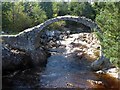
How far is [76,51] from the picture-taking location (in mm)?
39875

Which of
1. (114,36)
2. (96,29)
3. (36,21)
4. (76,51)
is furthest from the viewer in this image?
(36,21)

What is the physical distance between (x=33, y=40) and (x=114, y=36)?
37.6 feet

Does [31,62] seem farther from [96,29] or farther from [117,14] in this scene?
[117,14]

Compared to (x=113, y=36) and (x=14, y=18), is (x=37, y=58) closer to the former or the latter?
(x=113, y=36)

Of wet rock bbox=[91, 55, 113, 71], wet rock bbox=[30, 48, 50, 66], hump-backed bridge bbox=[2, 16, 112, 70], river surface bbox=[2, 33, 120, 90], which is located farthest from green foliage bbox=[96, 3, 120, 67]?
wet rock bbox=[30, 48, 50, 66]

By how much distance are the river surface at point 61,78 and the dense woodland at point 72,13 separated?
299 centimetres

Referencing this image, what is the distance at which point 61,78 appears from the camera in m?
26.2

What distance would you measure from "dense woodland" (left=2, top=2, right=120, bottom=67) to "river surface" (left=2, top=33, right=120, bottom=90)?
2.99 m

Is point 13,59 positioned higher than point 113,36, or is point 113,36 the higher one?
point 113,36

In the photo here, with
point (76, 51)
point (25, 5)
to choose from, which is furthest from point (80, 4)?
point (76, 51)

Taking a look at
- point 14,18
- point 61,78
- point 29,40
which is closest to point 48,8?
point 14,18

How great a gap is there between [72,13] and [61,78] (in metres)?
45.9

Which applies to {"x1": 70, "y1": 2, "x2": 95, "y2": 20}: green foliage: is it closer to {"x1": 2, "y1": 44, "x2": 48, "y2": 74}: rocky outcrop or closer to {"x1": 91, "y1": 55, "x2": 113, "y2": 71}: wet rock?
Result: {"x1": 2, "y1": 44, "x2": 48, "y2": 74}: rocky outcrop

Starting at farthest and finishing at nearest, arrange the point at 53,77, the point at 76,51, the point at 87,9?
the point at 87,9 < the point at 76,51 < the point at 53,77
